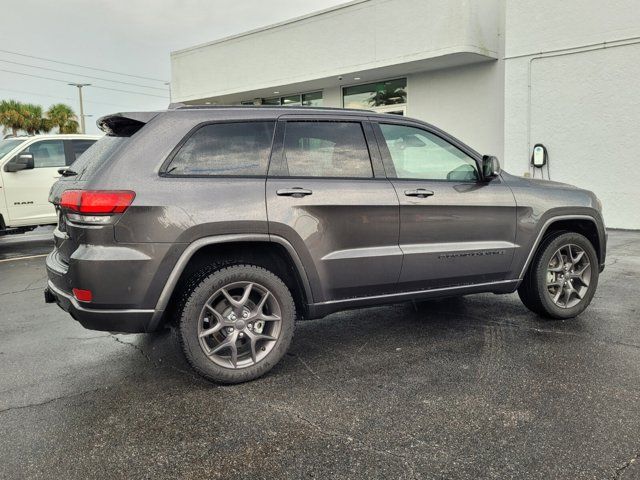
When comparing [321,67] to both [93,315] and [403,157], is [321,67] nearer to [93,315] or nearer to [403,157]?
[403,157]

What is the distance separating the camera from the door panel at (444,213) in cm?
404

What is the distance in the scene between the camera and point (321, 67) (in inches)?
559

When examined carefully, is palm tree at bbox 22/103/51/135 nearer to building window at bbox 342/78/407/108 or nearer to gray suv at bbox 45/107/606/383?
building window at bbox 342/78/407/108

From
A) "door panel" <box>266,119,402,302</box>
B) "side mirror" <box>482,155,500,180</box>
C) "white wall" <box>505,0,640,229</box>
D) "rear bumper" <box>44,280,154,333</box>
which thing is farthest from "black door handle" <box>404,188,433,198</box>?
"white wall" <box>505,0,640,229</box>

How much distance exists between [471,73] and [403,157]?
31.2 feet

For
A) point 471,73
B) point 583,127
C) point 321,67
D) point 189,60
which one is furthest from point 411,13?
point 189,60

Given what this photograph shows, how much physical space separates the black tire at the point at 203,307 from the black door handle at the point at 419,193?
1.17 m

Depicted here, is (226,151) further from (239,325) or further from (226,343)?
(226,343)

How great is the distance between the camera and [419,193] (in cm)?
404

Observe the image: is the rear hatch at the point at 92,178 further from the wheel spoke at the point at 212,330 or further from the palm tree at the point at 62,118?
the palm tree at the point at 62,118

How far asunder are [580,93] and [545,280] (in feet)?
25.8

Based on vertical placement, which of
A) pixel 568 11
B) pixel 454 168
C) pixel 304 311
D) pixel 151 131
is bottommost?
pixel 304 311

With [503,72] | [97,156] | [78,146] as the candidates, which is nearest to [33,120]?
Answer: [78,146]

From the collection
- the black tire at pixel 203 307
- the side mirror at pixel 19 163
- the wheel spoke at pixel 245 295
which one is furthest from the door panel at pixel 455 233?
the side mirror at pixel 19 163
